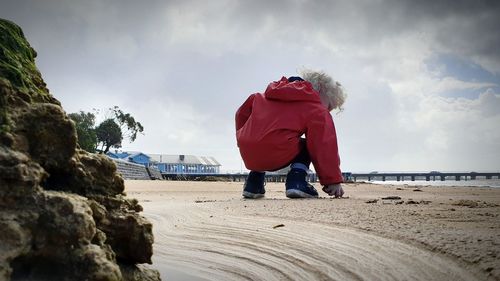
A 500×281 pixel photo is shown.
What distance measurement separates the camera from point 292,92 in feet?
16.0

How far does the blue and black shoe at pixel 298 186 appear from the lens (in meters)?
4.93

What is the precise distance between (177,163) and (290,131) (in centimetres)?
7118

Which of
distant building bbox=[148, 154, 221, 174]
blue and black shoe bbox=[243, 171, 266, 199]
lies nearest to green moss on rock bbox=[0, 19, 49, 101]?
blue and black shoe bbox=[243, 171, 266, 199]

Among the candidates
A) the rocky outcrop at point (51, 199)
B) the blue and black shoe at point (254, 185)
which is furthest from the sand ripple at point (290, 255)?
the blue and black shoe at point (254, 185)

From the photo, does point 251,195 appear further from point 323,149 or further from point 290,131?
point 323,149

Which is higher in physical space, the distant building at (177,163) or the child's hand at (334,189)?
the distant building at (177,163)

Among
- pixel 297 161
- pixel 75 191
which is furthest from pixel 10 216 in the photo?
pixel 297 161

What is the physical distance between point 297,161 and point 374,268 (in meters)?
3.75

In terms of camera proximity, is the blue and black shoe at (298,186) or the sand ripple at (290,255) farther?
the blue and black shoe at (298,186)

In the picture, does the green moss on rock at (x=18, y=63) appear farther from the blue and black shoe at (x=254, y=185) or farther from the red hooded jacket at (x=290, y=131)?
the blue and black shoe at (x=254, y=185)

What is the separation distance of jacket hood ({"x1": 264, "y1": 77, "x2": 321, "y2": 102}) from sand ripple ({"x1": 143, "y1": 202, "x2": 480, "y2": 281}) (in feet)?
8.90

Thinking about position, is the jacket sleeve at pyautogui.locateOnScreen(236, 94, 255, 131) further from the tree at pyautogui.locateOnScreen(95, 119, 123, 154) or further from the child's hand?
the tree at pyautogui.locateOnScreen(95, 119, 123, 154)

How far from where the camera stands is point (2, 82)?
3.71ft

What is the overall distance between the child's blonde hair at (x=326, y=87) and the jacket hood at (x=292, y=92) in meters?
0.64
